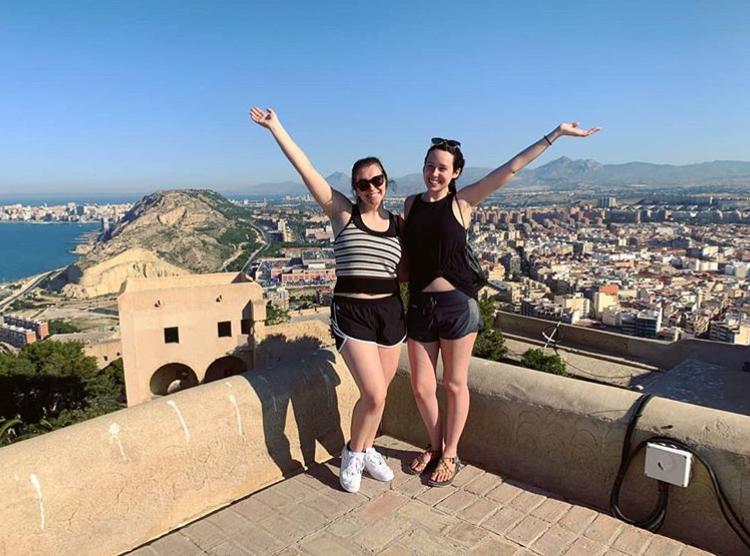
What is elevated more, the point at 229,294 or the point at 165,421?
the point at 165,421

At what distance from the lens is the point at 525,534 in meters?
2.11

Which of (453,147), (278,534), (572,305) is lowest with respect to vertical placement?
(572,305)

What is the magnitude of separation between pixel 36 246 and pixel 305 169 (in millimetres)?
150281

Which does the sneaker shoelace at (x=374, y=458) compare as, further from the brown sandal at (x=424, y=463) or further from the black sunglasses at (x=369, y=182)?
the black sunglasses at (x=369, y=182)

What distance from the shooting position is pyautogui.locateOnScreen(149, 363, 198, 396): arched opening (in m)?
16.3

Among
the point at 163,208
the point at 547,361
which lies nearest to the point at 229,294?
the point at 547,361

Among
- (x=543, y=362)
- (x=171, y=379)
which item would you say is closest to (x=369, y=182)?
(x=543, y=362)

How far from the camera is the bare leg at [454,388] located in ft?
7.91

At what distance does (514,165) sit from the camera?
2289mm

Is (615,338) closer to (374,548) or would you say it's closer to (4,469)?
(374,548)

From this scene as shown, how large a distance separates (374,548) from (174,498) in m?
0.78

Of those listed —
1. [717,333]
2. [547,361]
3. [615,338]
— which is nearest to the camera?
[547,361]

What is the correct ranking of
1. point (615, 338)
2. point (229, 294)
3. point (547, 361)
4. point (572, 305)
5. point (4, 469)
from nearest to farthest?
point (4, 469) → point (547, 361) → point (615, 338) → point (229, 294) → point (572, 305)

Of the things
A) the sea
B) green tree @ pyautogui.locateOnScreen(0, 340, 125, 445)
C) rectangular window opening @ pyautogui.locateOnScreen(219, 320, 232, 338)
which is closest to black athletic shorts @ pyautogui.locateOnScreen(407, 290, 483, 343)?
green tree @ pyautogui.locateOnScreen(0, 340, 125, 445)
